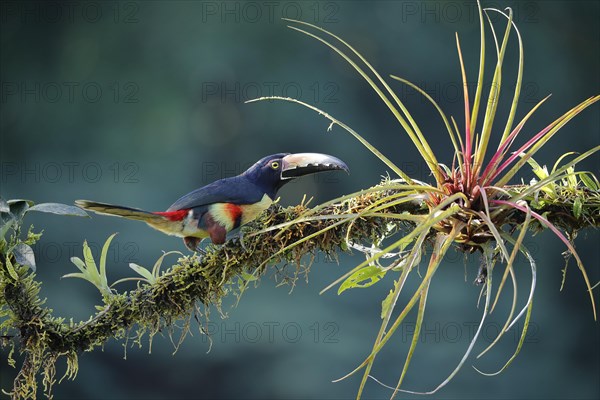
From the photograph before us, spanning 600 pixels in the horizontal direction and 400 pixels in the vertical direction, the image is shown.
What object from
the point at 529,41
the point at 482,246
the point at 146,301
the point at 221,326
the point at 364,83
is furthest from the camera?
the point at 529,41

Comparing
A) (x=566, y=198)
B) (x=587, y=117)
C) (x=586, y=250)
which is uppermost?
(x=566, y=198)

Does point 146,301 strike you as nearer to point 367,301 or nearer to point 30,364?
point 30,364

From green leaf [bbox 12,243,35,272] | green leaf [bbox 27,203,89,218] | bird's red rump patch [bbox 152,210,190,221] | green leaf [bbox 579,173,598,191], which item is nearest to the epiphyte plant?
green leaf [bbox 579,173,598,191]

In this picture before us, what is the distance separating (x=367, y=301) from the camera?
4.68 metres

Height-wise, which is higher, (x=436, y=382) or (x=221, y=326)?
(x=221, y=326)

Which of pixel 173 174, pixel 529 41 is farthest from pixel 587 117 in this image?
pixel 173 174

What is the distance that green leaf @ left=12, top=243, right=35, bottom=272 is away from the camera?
1.60 m

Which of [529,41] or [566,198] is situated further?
[529,41]

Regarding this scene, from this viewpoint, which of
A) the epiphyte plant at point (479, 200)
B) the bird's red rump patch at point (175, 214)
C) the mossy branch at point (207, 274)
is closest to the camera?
the epiphyte plant at point (479, 200)

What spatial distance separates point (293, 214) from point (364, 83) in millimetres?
3445

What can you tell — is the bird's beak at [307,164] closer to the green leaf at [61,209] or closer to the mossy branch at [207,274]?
the mossy branch at [207,274]

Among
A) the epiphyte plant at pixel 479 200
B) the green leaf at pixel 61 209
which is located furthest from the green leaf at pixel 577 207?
the green leaf at pixel 61 209

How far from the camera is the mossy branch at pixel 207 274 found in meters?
1.57

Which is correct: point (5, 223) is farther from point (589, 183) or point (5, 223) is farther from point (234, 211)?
point (589, 183)
